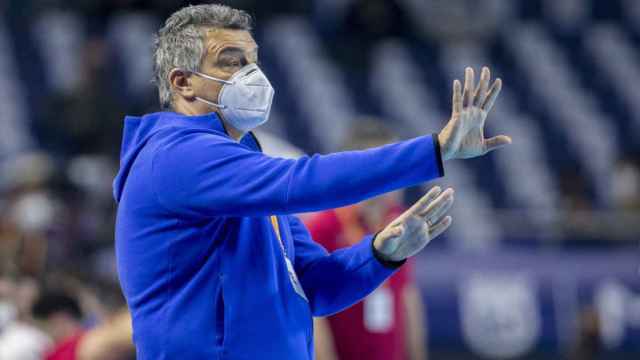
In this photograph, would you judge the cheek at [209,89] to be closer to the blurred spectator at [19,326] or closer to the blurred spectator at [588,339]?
the blurred spectator at [19,326]

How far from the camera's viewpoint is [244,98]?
3.94 m

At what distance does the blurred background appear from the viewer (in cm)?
1065

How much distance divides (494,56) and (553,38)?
943 mm

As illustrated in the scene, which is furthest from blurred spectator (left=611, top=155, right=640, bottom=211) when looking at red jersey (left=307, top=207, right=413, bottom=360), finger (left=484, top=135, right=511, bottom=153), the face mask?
finger (left=484, top=135, right=511, bottom=153)

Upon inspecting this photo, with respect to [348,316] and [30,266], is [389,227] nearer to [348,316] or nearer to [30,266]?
[348,316]

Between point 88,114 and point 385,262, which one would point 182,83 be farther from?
point 88,114

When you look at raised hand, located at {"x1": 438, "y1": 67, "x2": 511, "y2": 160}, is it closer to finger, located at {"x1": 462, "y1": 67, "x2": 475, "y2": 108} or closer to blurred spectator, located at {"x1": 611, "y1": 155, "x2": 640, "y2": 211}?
finger, located at {"x1": 462, "y1": 67, "x2": 475, "y2": 108}

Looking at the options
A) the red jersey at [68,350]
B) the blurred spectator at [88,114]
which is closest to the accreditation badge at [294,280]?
the red jersey at [68,350]

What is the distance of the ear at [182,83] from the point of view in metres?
4.02

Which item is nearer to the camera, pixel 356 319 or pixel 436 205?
pixel 436 205

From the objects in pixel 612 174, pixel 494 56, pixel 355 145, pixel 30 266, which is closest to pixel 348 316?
pixel 355 145

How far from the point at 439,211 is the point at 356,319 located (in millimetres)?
2366

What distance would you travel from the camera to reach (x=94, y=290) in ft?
29.6

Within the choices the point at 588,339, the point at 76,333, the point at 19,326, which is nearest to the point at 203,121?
the point at 76,333
